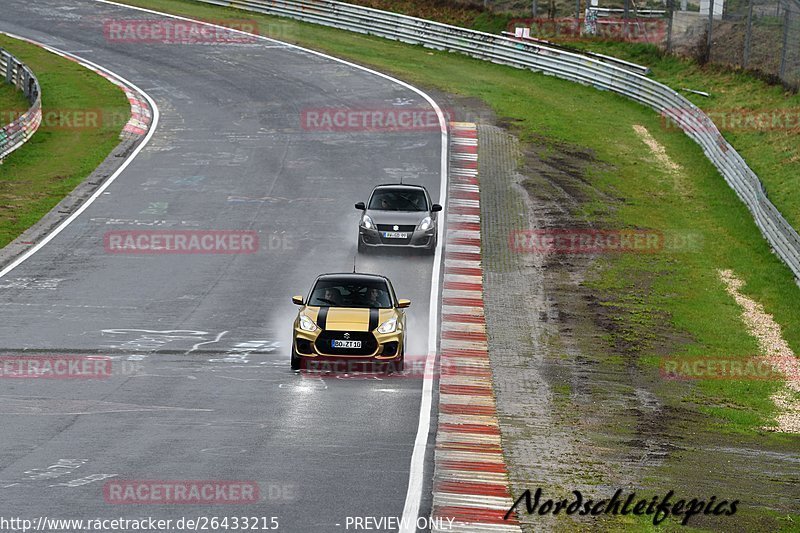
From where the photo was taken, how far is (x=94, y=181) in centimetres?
3372

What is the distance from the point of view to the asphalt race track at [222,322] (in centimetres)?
1277

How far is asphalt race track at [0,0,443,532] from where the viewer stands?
12773 mm

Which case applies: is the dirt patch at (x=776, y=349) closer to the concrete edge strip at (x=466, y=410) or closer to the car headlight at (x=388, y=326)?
the concrete edge strip at (x=466, y=410)

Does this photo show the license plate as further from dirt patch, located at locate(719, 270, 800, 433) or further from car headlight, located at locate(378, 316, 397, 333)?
dirt patch, located at locate(719, 270, 800, 433)

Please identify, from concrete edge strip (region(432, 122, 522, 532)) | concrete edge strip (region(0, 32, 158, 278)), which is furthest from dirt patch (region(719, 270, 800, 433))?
concrete edge strip (region(0, 32, 158, 278))

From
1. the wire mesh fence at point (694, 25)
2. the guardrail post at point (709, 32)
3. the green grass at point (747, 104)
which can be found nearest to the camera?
the green grass at point (747, 104)

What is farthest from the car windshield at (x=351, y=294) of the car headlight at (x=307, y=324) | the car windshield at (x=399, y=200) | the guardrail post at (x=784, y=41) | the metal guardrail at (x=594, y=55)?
the metal guardrail at (x=594, y=55)

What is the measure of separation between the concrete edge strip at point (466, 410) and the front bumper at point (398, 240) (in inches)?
29.7

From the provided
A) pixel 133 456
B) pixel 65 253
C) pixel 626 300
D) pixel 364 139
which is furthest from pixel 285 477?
pixel 364 139

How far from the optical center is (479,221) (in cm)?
3048

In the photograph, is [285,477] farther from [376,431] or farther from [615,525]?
[615,525]

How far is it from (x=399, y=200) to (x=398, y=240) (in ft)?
4.79

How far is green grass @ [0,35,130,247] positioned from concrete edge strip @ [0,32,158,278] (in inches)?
10.9

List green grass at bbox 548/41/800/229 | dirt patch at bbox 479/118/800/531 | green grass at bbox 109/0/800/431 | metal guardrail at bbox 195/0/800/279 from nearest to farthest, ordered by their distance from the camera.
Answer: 1. dirt patch at bbox 479/118/800/531
2. green grass at bbox 109/0/800/431
3. metal guardrail at bbox 195/0/800/279
4. green grass at bbox 548/41/800/229
